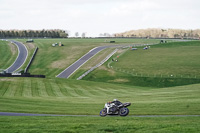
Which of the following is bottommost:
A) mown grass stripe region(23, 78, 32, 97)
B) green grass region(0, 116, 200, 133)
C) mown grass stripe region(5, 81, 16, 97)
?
mown grass stripe region(23, 78, 32, 97)

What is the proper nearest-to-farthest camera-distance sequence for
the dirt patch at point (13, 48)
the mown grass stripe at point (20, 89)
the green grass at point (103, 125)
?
the green grass at point (103, 125)
the mown grass stripe at point (20, 89)
the dirt patch at point (13, 48)

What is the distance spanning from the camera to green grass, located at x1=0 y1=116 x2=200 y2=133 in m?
24.2

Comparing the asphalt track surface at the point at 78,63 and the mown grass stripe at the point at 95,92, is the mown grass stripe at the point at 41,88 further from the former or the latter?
the asphalt track surface at the point at 78,63

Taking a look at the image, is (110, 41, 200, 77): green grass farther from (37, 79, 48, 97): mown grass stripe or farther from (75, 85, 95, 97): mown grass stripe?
(37, 79, 48, 97): mown grass stripe

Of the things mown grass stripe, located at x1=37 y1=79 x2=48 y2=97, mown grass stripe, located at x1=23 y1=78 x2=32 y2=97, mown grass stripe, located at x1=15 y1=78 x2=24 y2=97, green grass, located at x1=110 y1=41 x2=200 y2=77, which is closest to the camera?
mown grass stripe, located at x1=15 y1=78 x2=24 y2=97

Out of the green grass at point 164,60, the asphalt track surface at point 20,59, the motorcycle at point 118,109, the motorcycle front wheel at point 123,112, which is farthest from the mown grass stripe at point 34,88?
the asphalt track surface at point 20,59

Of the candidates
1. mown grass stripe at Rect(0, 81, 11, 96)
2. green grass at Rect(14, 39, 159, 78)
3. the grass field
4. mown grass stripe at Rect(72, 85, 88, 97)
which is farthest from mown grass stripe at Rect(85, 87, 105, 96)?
green grass at Rect(14, 39, 159, 78)

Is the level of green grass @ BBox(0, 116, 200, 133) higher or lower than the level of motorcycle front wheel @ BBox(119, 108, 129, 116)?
higher

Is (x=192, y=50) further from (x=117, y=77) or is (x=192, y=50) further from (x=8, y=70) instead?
(x=8, y=70)

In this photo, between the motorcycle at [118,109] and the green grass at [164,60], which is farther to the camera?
the green grass at [164,60]

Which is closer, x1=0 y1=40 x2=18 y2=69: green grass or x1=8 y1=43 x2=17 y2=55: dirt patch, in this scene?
x1=0 y1=40 x2=18 y2=69: green grass

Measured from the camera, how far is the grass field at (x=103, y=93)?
86.0ft

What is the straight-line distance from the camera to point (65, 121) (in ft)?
93.0

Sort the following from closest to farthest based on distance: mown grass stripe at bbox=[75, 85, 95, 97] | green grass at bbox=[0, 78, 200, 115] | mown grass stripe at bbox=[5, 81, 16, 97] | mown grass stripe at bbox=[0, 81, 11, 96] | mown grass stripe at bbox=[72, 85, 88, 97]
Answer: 1. green grass at bbox=[0, 78, 200, 115]
2. mown grass stripe at bbox=[5, 81, 16, 97]
3. mown grass stripe at bbox=[0, 81, 11, 96]
4. mown grass stripe at bbox=[75, 85, 95, 97]
5. mown grass stripe at bbox=[72, 85, 88, 97]
